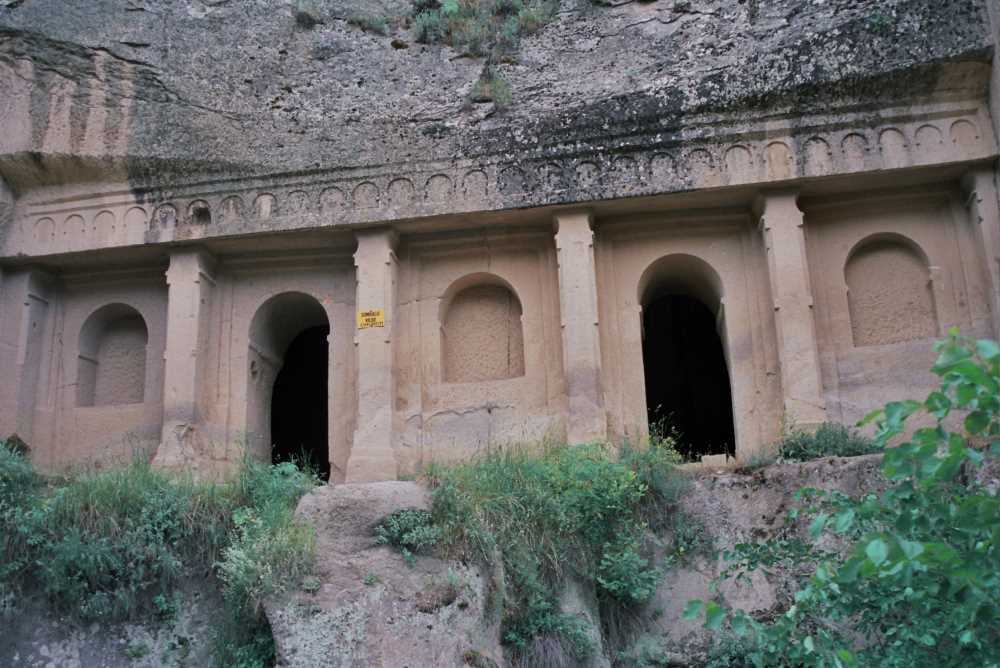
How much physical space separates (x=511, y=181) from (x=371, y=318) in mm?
2100

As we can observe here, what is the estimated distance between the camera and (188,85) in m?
A: 12.7

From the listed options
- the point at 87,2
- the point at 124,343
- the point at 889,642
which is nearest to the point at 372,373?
the point at 124,343

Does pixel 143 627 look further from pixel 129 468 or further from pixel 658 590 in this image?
pixel 658 590

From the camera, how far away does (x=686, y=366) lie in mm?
18641

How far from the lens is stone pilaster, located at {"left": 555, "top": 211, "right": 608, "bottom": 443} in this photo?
1137 centimetres

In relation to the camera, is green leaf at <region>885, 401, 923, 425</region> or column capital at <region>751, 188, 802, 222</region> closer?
green leaf at <region>885, 401, 923, 425</region>

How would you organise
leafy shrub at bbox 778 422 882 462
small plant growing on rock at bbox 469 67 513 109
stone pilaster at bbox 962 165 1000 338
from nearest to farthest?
leafy shrub at bbox 778 422 882 462 → stone pilaster at bbox 962 165 1000 338 → small plant growing on rock at bbox 469 67 513 109

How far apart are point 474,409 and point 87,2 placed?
21.2ft

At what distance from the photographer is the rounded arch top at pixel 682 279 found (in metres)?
12.3

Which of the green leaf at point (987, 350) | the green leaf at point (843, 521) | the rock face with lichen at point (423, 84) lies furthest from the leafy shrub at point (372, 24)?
the green leaf at point (987, 350)

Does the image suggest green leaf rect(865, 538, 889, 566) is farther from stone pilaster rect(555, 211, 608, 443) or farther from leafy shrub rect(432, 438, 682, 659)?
stone pilaster rect(555, 211, 608, 443)

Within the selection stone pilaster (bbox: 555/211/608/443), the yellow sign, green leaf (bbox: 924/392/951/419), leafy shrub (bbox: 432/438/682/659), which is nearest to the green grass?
leafy shrub (bbox: 432/438/682/659)

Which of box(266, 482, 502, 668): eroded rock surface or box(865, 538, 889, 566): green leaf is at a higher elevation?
box(865, 538, 889, 566): green leaf

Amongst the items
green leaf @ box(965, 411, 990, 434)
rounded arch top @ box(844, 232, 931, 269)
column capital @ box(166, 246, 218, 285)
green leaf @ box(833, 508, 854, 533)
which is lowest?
green leaf @ box(833, 508, 854, 533)
